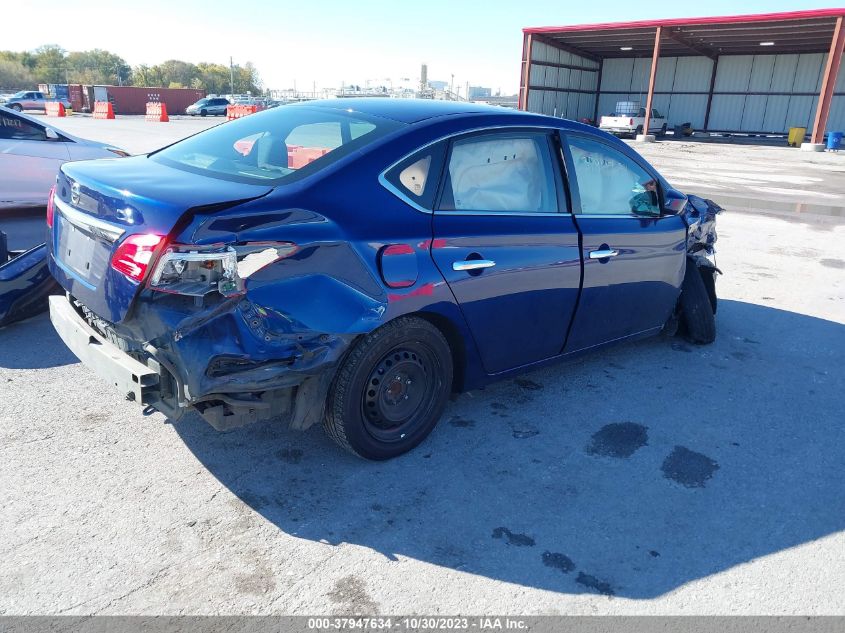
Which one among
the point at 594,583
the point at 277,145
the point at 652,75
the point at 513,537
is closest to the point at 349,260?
the point at 277,145

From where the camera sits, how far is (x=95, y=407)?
146 inches

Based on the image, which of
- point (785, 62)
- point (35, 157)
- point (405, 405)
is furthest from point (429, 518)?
point (785, 62)

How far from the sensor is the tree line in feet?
284

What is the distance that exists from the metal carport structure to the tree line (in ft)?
200

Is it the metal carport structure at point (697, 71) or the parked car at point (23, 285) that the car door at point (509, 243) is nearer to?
the parked car at point (23, 285)

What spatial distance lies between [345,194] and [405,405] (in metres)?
1.11

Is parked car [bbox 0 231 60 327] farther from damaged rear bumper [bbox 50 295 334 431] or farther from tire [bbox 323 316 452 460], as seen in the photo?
tire [bbox 323 316 452 460]

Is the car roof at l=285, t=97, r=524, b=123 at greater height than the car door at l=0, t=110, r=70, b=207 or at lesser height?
greater

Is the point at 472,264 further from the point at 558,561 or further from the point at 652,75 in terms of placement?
the point at 652,75

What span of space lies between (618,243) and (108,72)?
11025cm

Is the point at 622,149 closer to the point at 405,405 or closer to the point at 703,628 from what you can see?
the point at 405,405

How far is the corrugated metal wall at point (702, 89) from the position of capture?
3809 cm

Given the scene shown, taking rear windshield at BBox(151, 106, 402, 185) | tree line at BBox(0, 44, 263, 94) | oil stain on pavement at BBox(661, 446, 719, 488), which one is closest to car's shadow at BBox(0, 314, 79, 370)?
rear windshield at BBox(151, 106, 402, 185)

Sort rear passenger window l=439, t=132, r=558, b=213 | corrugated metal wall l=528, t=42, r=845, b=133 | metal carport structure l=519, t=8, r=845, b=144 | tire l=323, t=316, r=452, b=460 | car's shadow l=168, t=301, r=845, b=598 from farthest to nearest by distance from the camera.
Answer: corrugated metal wall l=528, t=42, r=845, b=133, metal carport structure l=519, t=8, r=845, b=144, rear passenger window l=439, t=132, r=558, b=213, tire l=323, t=316, r=452, b=460, car's shadow l=168, t=301, r=845, b=598
